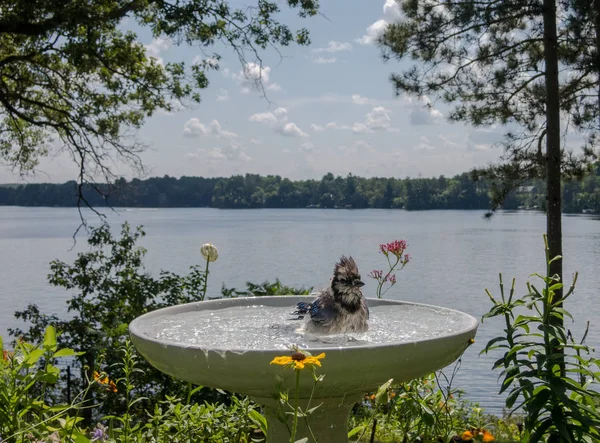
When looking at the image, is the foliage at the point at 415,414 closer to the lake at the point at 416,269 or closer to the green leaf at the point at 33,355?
the green leaf at the point at 33,355

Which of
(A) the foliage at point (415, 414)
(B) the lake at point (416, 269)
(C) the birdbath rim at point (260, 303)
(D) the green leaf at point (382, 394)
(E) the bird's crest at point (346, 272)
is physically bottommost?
(B) the lake at point (416, 269)

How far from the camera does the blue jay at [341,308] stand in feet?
10.4

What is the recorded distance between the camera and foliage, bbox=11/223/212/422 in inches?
249

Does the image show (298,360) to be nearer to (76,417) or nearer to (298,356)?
(298,356)

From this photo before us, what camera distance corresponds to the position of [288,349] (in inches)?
93.0

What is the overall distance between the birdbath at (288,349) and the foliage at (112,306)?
263 centimetres

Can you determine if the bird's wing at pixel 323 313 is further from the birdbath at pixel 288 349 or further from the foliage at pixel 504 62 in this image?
the foliage at pixel 504 62

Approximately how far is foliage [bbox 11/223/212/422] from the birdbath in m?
2.63

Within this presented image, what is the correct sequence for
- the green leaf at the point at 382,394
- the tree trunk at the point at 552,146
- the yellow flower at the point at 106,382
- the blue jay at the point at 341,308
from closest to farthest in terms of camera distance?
1. the green leaf at the point at 382,394
2. the yellow flower at the point at 106,382
3. the blue jay at the point at 341,308
4. the tree trunk at the point at 552,146

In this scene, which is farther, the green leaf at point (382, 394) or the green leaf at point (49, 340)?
the green leaf at point (49, 340)

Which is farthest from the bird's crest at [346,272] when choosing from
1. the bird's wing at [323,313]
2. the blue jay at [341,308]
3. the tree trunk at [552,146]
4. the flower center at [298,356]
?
the tree trunk at [552,146]

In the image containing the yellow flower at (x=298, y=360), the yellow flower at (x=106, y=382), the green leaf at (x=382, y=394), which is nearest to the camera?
the yellow flower at (x=298, y=360)

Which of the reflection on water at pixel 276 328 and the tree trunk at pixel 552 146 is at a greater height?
the tree trunk at pixel 552 146

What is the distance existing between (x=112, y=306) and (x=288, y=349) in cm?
560
